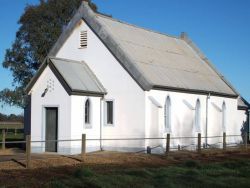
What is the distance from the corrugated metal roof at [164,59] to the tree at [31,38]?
50.0 feet

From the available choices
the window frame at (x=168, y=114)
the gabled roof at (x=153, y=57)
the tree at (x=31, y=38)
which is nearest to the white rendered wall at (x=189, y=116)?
the window frame at (x=168, y=114)

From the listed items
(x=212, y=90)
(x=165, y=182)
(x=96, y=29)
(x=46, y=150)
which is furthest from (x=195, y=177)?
(x=212, y=90)

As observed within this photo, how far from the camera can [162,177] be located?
17938 millimetres

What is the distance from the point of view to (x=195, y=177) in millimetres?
18109

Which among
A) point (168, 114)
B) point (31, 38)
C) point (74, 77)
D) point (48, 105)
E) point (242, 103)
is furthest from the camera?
point (31, 38)

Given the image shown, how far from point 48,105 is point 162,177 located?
12.3 metres

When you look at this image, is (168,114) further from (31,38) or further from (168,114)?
(31,38)

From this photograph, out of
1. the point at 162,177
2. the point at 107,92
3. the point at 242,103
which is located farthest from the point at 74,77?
the point at 242,103

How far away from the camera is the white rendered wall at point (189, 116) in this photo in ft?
97.5

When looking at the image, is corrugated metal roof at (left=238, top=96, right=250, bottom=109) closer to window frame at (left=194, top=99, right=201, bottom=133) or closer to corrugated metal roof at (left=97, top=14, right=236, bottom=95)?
corrugated metal roof at (left=97, top=14, right=236, bottom=95)

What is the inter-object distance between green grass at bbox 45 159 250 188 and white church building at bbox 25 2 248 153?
7.98 m

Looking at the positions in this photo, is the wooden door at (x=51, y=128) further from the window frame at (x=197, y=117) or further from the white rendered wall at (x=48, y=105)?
the window frame at (x=197, y=117)

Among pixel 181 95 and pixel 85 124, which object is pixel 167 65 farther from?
pixel 85 124

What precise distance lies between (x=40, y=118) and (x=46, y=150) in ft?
6.16
